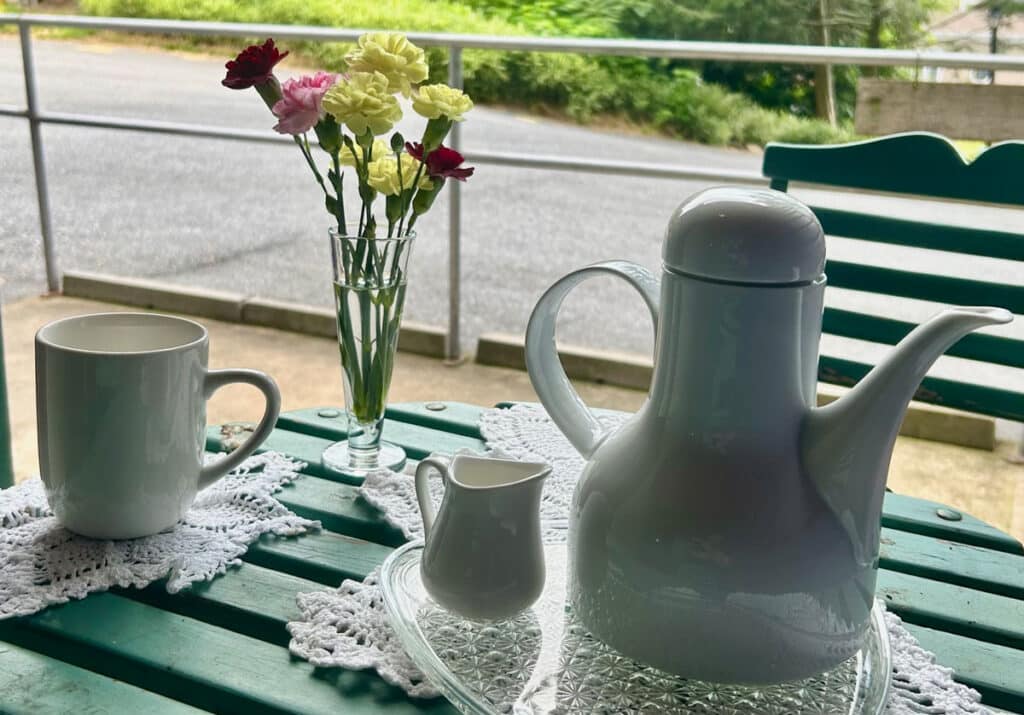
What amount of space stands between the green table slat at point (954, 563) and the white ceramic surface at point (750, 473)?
22cm

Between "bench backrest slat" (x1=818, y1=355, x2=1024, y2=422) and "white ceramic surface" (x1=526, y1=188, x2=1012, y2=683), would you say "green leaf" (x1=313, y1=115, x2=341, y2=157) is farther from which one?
"bench backrest slat" (x1=818, y1=355, x2=1024, y2=422)

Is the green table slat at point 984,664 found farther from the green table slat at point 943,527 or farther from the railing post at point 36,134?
the railing post at point 36,134

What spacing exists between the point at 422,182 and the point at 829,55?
1.20 meters

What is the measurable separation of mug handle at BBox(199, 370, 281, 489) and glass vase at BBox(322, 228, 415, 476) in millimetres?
97

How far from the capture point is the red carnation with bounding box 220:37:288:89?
708 millimetres

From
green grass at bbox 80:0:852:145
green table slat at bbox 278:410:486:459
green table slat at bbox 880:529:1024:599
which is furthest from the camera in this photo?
green grass at bbox 80:0:852:145

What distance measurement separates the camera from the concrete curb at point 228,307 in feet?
8.38

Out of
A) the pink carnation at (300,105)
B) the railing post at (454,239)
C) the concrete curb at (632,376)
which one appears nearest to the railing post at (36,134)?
the railing post at (454,239)

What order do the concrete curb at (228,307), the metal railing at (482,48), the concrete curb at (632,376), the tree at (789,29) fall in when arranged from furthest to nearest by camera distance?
1. the tree at (789,29)
2. the concrete curb at (228,307)
3. the concrete curb at (632,376)
4. the metal railing at (482,48)

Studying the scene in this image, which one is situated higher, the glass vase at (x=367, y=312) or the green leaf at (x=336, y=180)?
the green leaf at (x=336, y=180)

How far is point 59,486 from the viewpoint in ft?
2.09

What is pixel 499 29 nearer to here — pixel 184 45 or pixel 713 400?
pixel 184 45

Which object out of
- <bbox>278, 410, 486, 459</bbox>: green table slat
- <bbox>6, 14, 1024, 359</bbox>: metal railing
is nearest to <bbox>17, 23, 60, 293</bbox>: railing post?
<bbox>6, 14, 1024, 359</bbox>: metal railing

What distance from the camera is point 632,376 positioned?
7.75 ft
